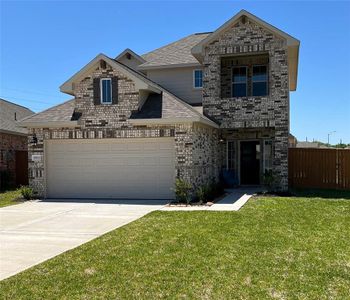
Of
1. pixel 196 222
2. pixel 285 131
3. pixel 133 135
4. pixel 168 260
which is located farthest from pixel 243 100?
pixel 168 260

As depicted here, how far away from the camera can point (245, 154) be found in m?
19.4

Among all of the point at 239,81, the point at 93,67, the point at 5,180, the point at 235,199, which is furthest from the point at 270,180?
the point at 5,180

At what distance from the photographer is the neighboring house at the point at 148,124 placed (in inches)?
584

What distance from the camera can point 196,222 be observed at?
1021 centimetres

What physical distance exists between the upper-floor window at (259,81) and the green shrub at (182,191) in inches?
280

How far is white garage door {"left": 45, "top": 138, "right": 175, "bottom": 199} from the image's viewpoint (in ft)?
49.1

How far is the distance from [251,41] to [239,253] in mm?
11705

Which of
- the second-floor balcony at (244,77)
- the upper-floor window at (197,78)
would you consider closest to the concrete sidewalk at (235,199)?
the second-floor balcony at (244,77)

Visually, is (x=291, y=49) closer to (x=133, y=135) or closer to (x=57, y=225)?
(x=133, y=135)

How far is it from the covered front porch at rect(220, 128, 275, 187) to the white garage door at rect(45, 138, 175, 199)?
499 centimetres

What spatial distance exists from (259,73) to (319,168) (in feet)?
17.7

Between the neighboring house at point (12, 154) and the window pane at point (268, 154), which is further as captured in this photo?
the neighboring house at point (12, 154)

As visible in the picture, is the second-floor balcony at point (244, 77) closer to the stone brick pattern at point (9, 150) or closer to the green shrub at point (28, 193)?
the green shrub at point (28, 193)

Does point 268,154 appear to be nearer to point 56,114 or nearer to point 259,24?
point 259,24
